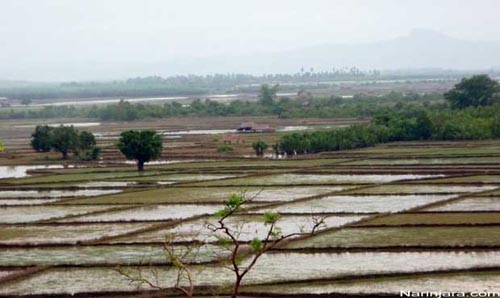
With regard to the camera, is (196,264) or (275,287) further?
(196,264)

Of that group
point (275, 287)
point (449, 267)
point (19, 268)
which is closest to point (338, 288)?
point (275, 287)

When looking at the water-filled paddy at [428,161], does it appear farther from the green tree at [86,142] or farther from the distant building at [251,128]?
the distant building at [251,128]

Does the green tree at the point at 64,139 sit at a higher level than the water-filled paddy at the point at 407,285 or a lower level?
lower

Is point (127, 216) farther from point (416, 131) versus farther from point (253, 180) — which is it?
point (416, 131)

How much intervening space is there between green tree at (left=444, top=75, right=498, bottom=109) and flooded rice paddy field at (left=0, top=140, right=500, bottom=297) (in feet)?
68.1

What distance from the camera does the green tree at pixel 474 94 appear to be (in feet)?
188

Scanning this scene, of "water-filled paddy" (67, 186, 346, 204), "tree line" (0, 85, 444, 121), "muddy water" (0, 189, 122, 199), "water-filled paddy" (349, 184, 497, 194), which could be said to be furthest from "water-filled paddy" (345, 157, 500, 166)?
"tree line" (0, 85, 444, 121)

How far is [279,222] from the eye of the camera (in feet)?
71.3

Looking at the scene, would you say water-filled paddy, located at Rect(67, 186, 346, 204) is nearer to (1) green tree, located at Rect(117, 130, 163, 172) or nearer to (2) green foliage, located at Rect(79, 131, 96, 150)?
(1) green tree, located at Rect(117, 130, 163, 172)

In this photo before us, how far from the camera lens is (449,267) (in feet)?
52.0

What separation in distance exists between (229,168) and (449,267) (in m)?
18.7

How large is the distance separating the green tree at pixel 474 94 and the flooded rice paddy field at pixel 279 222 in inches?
817

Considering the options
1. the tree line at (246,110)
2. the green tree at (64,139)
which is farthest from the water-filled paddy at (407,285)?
the tree line at (246,110)

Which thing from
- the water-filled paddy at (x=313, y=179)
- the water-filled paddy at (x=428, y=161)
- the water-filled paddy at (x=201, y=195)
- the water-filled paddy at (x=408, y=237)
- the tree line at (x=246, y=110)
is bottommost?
the tree line at (x=246, y=110)
